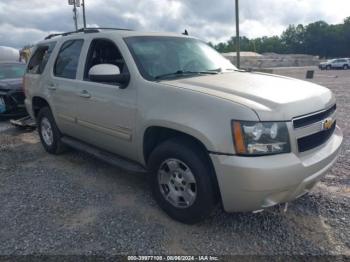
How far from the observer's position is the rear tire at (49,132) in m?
5.55

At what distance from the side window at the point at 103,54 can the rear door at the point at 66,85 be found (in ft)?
0.90

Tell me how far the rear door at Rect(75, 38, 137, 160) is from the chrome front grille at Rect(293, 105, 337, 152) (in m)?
1.64

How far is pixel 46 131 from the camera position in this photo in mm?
5883

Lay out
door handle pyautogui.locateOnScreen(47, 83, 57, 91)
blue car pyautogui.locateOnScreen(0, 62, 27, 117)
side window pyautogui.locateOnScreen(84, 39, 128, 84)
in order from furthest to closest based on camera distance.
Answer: blue car pyautogui.locateOnScreen(0, 62, 27, 117), door handle pyautogui.locateOnScreen(47, 83, 57, 91), side window pyautogui.locateOnScreen(84, 39, 128, 84)

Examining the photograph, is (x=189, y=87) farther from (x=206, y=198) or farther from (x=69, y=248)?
(x=69, y=248)

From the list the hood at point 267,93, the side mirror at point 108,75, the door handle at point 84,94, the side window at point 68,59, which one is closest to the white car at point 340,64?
the side window at point 68,59

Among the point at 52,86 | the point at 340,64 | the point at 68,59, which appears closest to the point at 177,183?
the point at 68,59

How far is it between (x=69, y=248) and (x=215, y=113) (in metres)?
1.73

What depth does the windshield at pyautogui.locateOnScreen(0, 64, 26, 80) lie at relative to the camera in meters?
9.63

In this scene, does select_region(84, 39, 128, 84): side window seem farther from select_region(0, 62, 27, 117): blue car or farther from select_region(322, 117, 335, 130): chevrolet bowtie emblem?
select_region(0, 62, 27, 117): blue car

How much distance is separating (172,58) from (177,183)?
1.52 meters

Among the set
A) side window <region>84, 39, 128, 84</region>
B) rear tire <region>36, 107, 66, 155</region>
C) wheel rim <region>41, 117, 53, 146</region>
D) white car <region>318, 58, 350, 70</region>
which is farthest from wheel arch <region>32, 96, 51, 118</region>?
white car <region>318, 58, 350, 70</region>

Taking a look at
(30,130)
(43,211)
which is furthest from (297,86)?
(30,130)

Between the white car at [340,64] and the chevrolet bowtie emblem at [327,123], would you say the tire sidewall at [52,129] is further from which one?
the white car at [340,64]
